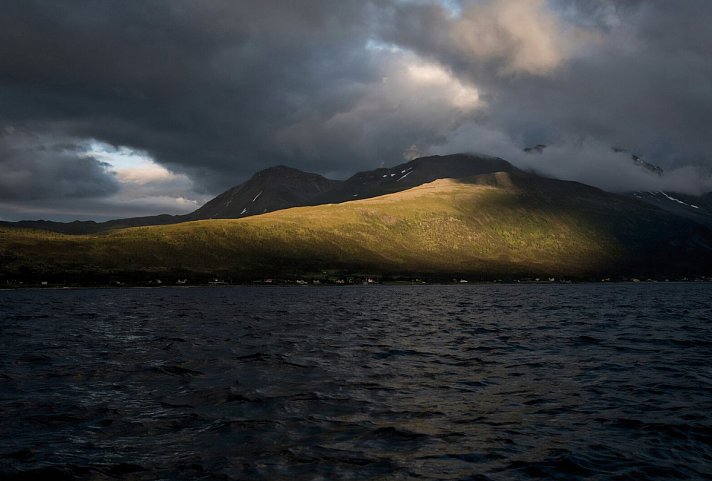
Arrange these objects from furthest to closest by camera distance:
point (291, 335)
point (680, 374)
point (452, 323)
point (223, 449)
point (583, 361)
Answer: point (452, 323)
point (291, 335)
point (583, 361)
point (680, 374)
point (223, 449)

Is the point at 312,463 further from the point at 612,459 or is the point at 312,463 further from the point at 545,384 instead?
the point at 545,384

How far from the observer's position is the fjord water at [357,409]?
15.3m

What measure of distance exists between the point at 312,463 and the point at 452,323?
4656 cm

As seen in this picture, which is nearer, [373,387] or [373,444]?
[373,444]

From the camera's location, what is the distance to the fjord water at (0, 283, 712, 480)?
15.3 m

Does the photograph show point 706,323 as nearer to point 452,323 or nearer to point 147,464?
point 452,323

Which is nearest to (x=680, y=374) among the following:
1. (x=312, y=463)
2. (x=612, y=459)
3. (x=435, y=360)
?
(x=435, y=360)

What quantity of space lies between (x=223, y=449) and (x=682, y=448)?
47.2ft

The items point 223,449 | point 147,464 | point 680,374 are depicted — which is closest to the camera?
point 147,464

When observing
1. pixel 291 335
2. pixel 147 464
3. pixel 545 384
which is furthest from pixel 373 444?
pixel 291 335

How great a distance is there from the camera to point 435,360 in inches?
1332

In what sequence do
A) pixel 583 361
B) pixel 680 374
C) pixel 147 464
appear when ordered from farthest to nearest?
pixel 583 361 < pixel 680 374 < pixel 147 464

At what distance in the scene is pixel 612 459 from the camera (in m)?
15.9

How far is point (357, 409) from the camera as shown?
70.7 feet
